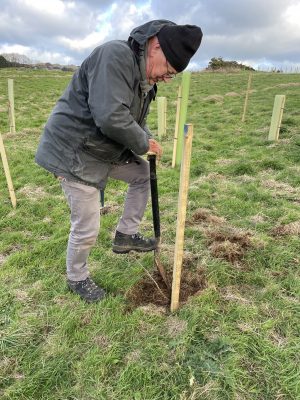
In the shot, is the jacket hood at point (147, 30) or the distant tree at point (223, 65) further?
the distant tree at point (223, 65)

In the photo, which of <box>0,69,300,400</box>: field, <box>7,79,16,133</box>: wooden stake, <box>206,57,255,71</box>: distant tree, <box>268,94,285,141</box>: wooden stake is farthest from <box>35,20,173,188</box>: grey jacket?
<box>206,57,255,71</box>: distant tree

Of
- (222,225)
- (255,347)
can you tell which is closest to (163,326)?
(255,347)

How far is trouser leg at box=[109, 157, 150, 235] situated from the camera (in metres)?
3.60

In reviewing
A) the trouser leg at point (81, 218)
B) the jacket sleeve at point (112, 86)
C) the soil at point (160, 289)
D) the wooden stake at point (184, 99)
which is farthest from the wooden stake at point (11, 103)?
the jacket sleeve at point (112, 86)

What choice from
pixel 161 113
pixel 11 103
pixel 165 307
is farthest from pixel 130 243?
pixel 11 103

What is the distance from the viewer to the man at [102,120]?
8.50 ft

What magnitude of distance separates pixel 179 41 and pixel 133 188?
1619 mm

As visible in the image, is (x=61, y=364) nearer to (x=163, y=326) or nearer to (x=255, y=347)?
(x=163, y=326)

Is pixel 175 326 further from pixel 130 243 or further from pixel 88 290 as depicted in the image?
pixel 130 243

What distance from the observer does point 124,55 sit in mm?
2592

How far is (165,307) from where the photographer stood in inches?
135

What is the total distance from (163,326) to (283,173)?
4.86 m

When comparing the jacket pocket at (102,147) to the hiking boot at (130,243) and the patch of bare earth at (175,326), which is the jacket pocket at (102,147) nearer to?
the hiking boot at (130,243)

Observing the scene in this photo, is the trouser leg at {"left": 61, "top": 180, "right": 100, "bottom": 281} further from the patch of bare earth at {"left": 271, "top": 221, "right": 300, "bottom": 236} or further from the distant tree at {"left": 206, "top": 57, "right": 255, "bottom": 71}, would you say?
the distant tree at {"left": 206, "top": 57, "right": 255, "bottom": 71}
